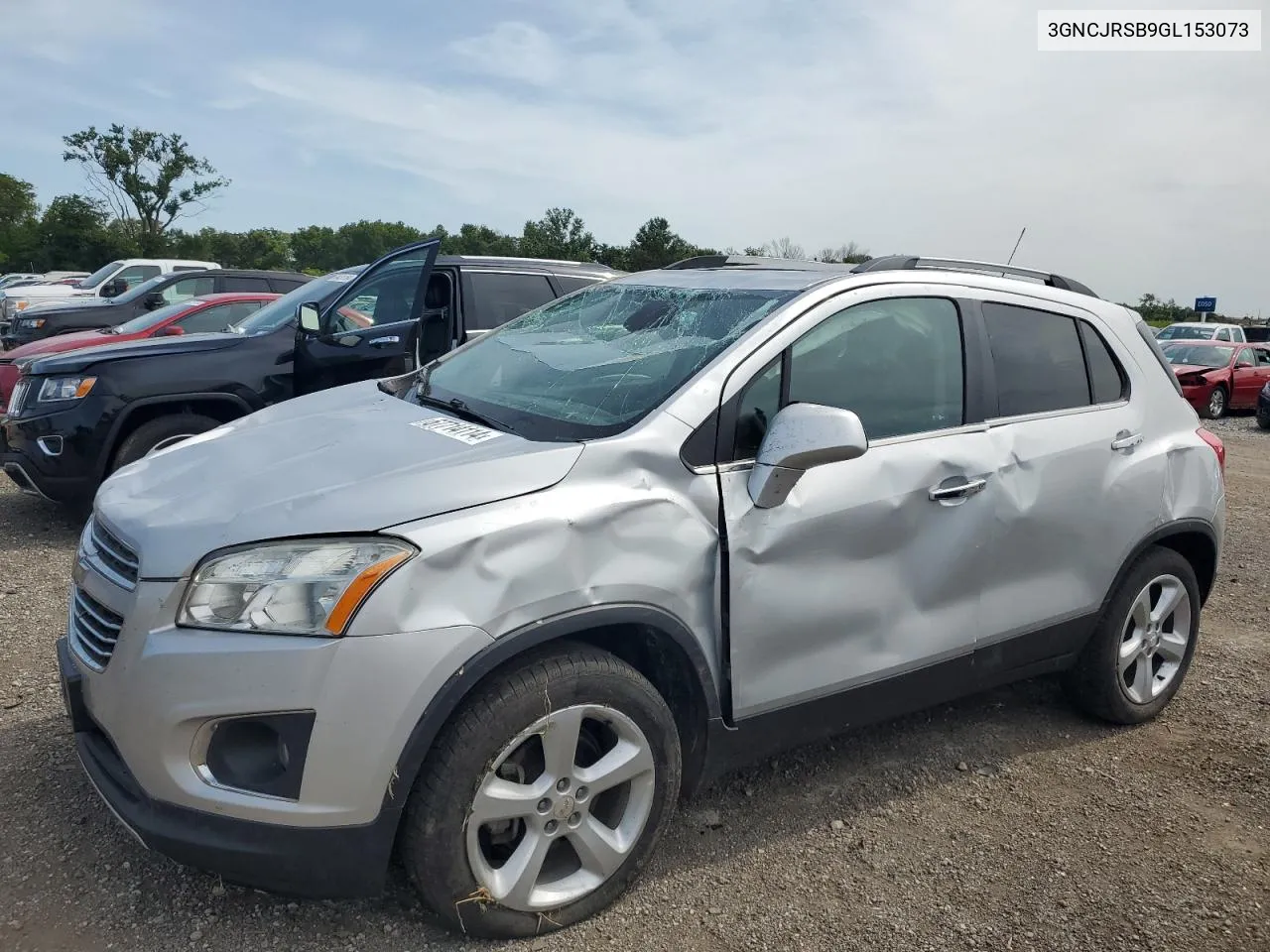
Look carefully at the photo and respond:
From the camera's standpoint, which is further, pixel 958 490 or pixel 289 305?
pixel 289 305

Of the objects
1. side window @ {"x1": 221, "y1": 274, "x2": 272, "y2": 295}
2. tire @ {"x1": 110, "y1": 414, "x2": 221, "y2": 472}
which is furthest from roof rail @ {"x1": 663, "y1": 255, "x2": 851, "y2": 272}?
side window @ {"x1": 221, "y1": 274, "x2": 272, "y2": 295}

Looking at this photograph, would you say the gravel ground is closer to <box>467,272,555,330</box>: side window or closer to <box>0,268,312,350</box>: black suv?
<box>467,272,555,330</box>: side window

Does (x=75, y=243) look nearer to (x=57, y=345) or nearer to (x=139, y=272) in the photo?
(x=139, y=272)

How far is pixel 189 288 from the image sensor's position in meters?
13.1

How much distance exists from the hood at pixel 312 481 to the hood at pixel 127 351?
11.4ft

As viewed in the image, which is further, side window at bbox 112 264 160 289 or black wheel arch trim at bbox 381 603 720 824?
side window at bbox 112 264 160 289

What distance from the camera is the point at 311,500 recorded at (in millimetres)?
2266

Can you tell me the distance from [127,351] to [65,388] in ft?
1.36

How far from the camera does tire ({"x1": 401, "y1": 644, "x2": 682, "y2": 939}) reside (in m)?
2.21

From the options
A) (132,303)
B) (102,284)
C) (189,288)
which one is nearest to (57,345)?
(132,303)

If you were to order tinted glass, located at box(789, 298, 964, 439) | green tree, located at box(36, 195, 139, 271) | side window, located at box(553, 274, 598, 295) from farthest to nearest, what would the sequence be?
1. green tree, located at box(36, 195, 139, 271)
2. side window, located at box(553, 274, 598, 295)
3. tinted glass, located at box(789, 298, 964, 439)

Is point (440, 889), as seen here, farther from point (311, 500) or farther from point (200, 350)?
point (200, 350)

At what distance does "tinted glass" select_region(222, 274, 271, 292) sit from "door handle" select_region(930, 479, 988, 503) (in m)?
11.9

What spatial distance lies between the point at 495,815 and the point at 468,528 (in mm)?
697
